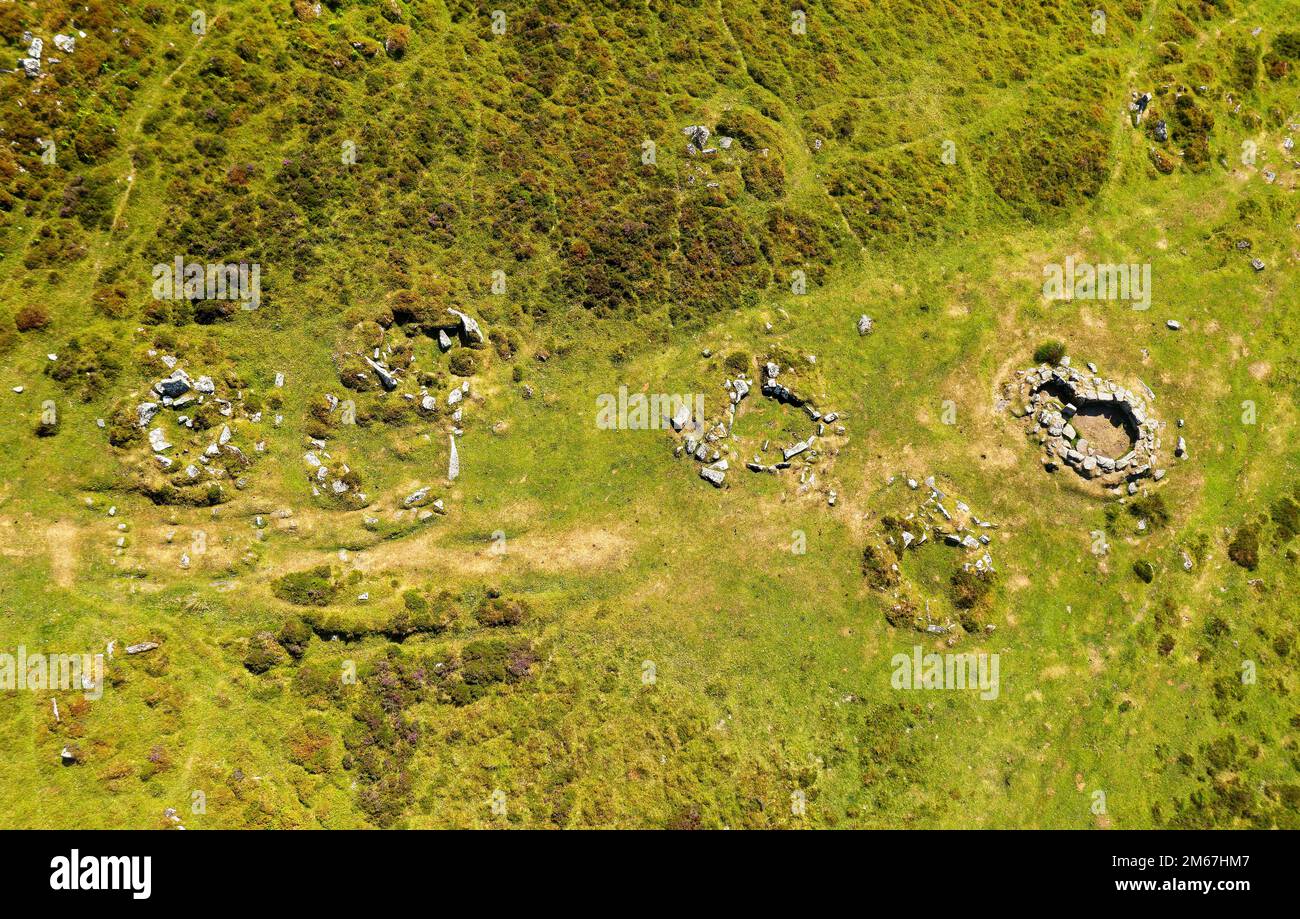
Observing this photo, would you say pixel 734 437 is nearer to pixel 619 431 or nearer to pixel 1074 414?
pixel 619 431

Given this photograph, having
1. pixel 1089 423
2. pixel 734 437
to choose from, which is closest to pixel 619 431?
pixel 734 437

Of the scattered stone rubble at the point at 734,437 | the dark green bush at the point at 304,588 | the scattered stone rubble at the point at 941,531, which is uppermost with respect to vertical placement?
the scattered stone rubble at the point at 734,437

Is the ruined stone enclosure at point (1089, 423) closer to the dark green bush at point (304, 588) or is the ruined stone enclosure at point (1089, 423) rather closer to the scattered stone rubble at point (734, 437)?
the scattered stone rubble at point (734, 437)

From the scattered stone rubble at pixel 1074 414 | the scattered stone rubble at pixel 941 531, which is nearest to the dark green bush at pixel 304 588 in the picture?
the scattered stone rubble at pixel 941 531

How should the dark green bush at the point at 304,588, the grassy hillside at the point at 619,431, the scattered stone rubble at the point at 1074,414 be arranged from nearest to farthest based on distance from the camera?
the grassy hillside at the point at 619,431 → the dark green bush at the point at 304,588 → the scattered stone rubble at the point at 1074,414

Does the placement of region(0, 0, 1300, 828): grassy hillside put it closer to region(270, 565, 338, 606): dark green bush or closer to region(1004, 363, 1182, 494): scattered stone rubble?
region(270, 565, 338, 606): dark green bush
